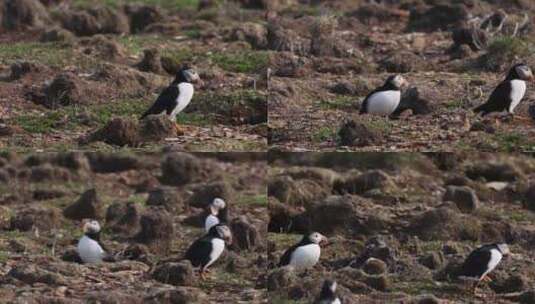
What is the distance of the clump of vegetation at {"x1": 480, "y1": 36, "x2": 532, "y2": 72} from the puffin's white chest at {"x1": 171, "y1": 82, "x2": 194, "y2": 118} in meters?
4.24

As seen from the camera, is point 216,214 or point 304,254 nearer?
point 304,254

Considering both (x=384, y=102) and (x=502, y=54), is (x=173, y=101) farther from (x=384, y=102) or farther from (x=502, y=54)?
(x=502, y=54)

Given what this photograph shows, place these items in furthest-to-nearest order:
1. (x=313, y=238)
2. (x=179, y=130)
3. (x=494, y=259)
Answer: (x=179, y=130), (x=313, y=238), (x=494, y=259)

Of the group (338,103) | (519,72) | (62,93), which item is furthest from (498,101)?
(62,93)

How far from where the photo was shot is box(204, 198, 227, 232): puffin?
17.3m

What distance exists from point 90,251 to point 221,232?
1.43 m

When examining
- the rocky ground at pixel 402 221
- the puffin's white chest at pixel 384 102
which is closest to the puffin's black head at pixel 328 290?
the rocky ground at pixel 402 221

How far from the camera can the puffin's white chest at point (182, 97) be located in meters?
16.3

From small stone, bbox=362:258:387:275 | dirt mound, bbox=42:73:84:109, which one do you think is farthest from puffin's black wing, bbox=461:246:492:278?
dirt mound, bbox=42:73:84:109

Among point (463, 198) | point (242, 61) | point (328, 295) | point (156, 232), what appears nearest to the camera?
point (328, 295)

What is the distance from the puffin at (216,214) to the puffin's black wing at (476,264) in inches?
130

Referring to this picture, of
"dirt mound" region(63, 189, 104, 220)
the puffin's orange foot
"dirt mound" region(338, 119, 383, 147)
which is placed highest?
the puffin's orange foot

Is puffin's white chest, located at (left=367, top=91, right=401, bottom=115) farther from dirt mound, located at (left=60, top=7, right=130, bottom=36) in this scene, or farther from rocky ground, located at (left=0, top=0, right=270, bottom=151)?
dirt mound, located at (left=60, top=7, right=130, bottom=36)

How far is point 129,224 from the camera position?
1723cm
